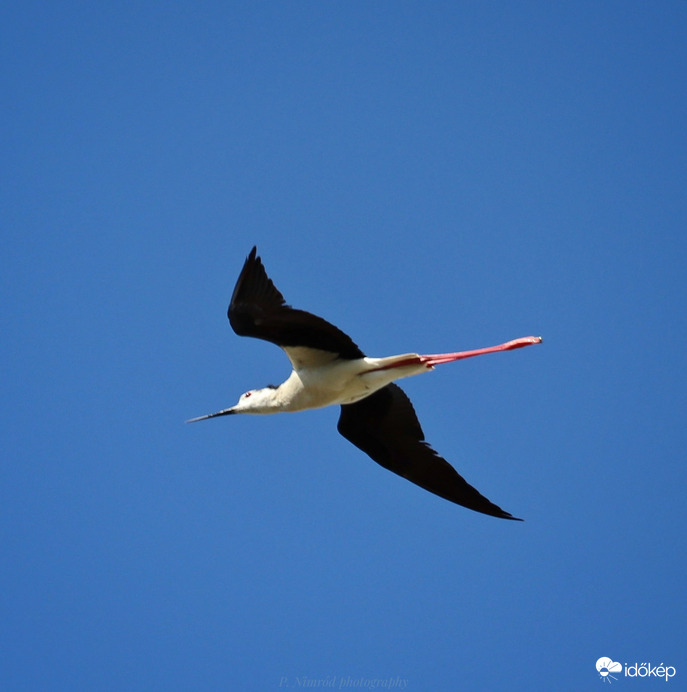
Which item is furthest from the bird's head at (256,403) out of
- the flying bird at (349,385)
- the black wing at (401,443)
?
the black wing at (401,443)

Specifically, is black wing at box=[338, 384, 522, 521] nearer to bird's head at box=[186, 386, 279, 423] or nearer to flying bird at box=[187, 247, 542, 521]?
flying bird at box=[187, 247, 542, 521]

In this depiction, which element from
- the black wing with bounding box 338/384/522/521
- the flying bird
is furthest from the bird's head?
the black wing with bounding box 338/384/522/521

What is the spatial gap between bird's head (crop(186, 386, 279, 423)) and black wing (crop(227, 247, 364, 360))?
2.16ft

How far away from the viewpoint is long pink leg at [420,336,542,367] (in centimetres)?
927

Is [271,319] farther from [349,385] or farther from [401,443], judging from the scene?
[401,443]

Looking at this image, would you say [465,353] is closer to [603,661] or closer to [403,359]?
[403,359]

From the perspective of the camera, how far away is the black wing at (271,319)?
865 centimetres

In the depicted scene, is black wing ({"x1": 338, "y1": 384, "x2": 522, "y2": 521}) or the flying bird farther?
black wing ({"x1": 338, "y1": 384, "x2": 522, "y2": 521})

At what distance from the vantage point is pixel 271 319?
8.82 meters

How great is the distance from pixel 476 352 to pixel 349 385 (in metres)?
1.32

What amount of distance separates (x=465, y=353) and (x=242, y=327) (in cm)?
225

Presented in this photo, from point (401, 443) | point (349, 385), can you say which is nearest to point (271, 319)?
point (349, 385)

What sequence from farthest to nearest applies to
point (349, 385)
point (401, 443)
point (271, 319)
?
point (401, 443) → point (349, 385) → point (271, 319)

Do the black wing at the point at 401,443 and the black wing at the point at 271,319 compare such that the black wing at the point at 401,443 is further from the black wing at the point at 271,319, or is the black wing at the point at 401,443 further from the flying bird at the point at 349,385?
the black wing at the point at 271,319
